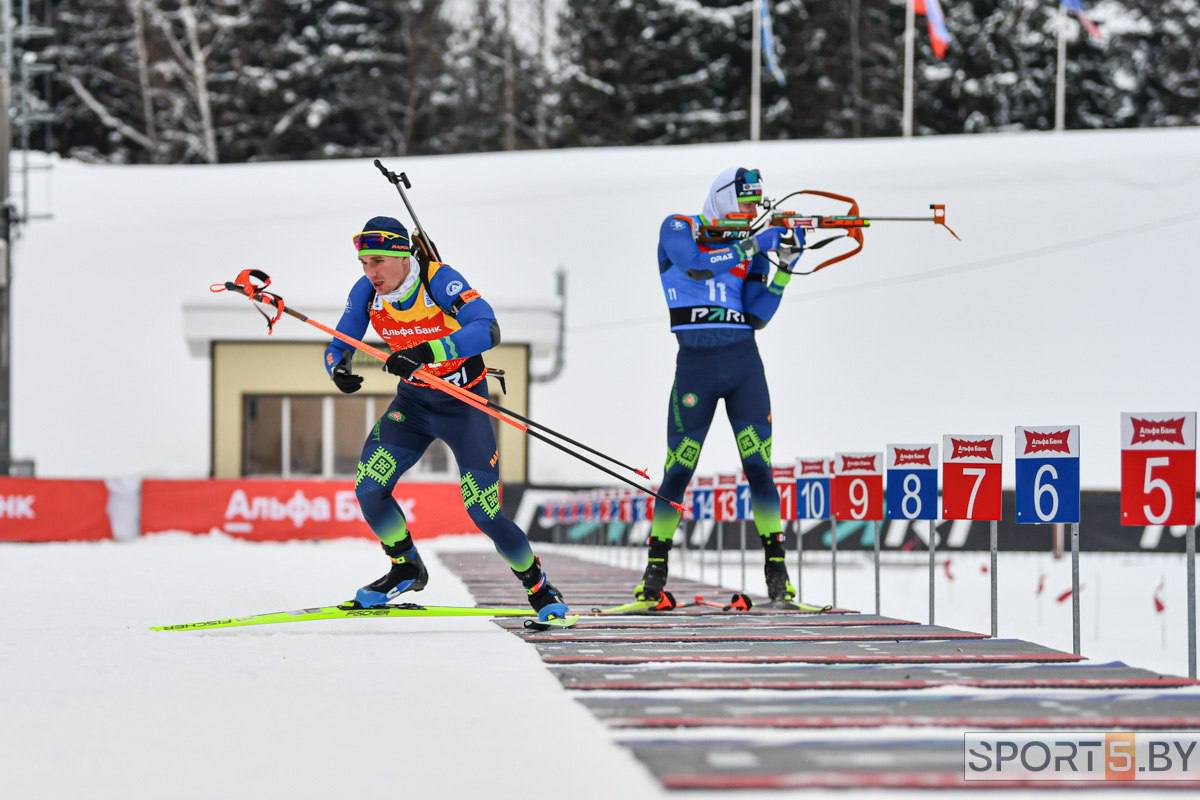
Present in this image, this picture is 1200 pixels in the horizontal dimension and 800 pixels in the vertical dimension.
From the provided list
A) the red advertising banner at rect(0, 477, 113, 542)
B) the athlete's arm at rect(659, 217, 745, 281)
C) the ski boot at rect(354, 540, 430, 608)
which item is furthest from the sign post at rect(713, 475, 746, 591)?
the red advertising banner at rect(0, 477, 113, 542)

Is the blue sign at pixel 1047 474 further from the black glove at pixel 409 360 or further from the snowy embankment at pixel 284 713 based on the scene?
the black glove at pixel 409 360

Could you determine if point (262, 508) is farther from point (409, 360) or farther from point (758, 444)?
point (409, 360)

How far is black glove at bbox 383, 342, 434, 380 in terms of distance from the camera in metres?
6.02

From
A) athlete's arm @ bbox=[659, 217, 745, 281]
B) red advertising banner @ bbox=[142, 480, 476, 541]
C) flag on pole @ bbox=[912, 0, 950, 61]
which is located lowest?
red advertising banner @ bbox=[142, 480, 476, 541]

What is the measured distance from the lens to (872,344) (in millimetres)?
35250

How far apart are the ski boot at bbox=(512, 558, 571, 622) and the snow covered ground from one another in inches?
8.5

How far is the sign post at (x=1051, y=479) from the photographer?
20.1 ft

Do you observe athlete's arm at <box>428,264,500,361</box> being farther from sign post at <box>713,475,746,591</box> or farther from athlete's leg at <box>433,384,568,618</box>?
sign post at <box>713,475,746,591</box>

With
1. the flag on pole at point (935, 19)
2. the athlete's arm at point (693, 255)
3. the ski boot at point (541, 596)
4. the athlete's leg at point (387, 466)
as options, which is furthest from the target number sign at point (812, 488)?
the flag on pole at point (935, 19)

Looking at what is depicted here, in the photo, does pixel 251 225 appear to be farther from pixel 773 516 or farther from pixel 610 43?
pixel 773 516

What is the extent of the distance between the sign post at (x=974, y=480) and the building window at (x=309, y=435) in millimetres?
18740

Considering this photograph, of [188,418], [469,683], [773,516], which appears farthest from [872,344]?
[469,683]

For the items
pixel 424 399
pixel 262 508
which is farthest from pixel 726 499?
pixel 262 508

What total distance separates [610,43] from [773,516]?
4029cm
